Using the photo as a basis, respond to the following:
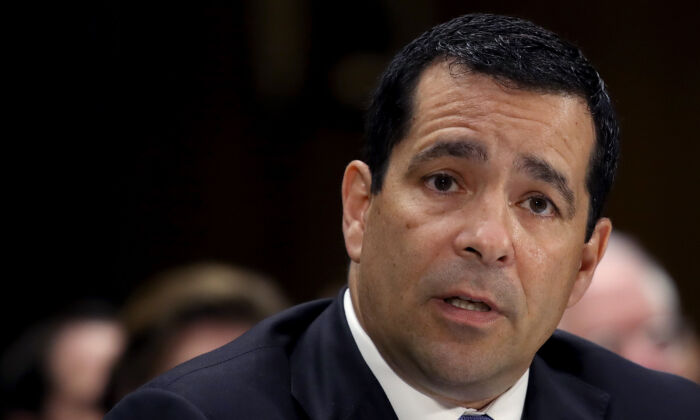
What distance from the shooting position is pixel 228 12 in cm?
537

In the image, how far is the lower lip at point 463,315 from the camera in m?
2.17

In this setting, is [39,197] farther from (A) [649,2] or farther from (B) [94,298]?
(A) [649,2]

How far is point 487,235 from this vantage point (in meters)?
2.15

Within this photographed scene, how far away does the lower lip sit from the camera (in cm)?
217

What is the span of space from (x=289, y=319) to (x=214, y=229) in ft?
9.58

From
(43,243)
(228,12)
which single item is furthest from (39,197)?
(228,12)

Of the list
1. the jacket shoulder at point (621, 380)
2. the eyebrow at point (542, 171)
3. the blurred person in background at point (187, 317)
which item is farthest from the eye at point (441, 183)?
the blurred person in background at point (187, 317)

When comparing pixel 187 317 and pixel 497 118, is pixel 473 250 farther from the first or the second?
pixel 187 317

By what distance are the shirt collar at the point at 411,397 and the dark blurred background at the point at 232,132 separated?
2732 millimetres

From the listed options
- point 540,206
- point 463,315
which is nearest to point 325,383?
point 463,315

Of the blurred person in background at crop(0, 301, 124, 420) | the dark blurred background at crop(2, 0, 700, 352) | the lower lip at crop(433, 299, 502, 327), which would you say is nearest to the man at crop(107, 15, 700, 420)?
the lower lip at crop(433, 299, 502, 327)

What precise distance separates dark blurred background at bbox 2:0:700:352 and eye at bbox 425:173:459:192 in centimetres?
293

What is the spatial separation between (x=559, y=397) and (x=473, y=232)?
551mm

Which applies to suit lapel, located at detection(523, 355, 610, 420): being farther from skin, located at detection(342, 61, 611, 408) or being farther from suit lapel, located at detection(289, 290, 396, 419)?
suit lapel, located at detection(289, 290, 396, 419)
